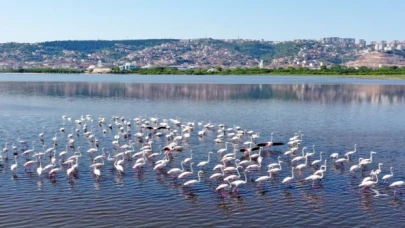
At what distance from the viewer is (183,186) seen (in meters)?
21.5

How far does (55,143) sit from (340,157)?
15468 mm

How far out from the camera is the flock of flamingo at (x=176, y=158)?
73.7ft

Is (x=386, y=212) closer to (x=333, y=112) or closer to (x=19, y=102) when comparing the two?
(x=333, y=112)

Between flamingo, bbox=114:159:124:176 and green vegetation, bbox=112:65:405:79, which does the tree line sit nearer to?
green vegetation, bbox=112:65:405:79

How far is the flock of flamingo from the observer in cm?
2245

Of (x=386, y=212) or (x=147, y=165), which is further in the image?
(x=147, y=165)

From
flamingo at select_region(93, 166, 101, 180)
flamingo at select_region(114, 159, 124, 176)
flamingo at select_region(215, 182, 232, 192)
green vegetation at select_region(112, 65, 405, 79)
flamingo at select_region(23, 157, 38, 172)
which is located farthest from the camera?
green vegetation at select_region(112, 65, 405, 79)

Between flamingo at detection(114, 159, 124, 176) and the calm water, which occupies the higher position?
flamingo at detection(114, 159, 124, 176)

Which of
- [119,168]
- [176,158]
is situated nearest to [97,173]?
[119,168]

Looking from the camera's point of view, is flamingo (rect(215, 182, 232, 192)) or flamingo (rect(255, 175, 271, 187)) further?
flamingo (rect(255, 175, 271, 187))

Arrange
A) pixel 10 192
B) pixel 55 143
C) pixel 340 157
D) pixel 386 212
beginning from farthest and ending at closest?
1. pixel 55 143
2. pixel 340 157
3. pixel 10 192
4. pixel 386 212

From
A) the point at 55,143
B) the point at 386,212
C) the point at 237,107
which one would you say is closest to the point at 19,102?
the point at 237,107

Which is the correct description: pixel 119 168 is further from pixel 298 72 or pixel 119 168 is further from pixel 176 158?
pixel 298 72

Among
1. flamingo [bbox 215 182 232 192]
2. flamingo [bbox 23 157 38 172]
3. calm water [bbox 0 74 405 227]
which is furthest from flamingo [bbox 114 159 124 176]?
flamingo [bbox 215 182 232 192]
